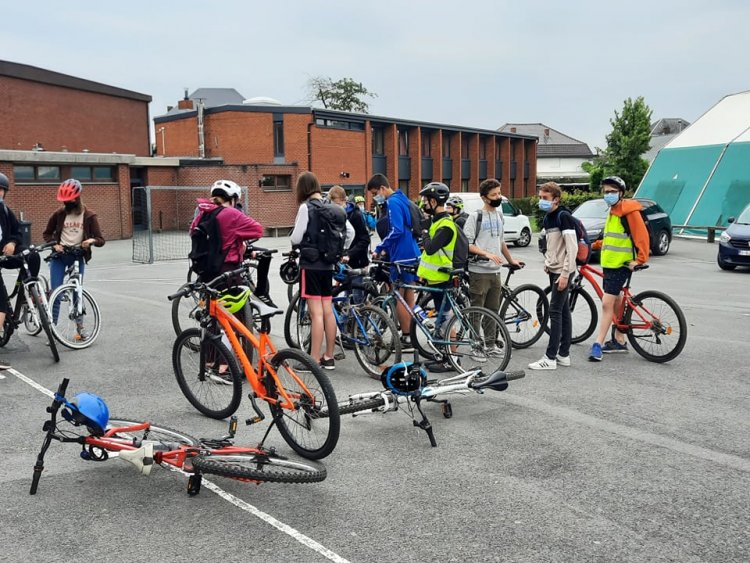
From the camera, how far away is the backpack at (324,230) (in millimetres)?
6414

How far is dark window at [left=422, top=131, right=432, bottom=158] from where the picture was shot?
163 ft

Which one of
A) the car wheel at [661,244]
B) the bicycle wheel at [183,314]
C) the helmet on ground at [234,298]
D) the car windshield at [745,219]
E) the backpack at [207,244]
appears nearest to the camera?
the helmet on ground at [234,298]

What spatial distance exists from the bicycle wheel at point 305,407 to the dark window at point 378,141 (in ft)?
135

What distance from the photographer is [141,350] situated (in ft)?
26.3

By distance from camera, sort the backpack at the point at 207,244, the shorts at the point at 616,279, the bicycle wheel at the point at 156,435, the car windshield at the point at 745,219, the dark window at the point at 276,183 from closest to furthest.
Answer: the bicycle wheel at the point at 156,435 → the backpack at the point at 207,244 → the shorts at the point at 616,279 → the car windshield at the point at 745,219 → the dark window at the point at 276,183

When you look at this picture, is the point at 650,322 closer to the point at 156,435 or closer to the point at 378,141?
the point at 156,435

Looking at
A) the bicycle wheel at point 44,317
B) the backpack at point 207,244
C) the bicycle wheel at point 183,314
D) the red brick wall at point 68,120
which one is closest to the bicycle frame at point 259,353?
the backpack at point 207,244

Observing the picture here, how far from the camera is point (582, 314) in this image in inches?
318

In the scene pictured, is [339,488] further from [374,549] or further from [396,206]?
→ [396,206]

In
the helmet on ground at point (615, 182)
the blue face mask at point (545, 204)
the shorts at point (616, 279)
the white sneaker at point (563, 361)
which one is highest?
the helmet on ground at point (615, 182)

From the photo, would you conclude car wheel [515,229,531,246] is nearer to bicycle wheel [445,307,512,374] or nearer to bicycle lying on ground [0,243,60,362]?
bicycle wheel [445,307,512,374]

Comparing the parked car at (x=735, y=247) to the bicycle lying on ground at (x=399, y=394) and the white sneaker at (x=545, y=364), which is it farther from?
the bicycle lying on ground at (x=399, y=394)

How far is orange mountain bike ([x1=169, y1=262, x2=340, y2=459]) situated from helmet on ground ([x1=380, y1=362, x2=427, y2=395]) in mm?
727

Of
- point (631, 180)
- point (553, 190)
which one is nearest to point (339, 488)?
point (553, 190)
